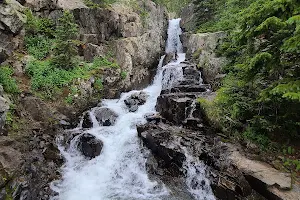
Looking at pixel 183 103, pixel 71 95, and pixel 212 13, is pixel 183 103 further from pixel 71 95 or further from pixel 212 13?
pixel 212 13

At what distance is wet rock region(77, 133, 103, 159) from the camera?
11.6 meters

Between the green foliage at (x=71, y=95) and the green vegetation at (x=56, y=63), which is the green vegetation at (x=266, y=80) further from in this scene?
the green vegetation at (x=56, y=63)

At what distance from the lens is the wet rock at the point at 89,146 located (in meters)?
11.6

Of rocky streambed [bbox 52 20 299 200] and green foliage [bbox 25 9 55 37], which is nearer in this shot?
rocky streambed [bbox 52 20 299 200]

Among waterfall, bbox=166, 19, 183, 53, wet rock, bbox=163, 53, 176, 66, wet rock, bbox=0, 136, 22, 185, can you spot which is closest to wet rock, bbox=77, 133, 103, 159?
wet rock, bbox=0, 136, 22, 185

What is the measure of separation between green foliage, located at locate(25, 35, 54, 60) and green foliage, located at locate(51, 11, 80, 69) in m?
1.06

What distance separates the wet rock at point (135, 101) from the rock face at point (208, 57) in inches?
189

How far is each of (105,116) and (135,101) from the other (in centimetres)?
285

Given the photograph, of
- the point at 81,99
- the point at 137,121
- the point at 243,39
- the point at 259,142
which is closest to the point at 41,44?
the point at 81,99

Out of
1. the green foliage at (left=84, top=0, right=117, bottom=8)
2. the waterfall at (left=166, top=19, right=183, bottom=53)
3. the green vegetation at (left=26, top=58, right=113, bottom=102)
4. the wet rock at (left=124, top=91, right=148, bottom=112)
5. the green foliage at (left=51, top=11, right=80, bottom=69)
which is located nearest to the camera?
the green vegetation at (left=26, top=58, right=113, bottom=102)

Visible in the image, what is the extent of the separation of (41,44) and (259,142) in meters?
14.4

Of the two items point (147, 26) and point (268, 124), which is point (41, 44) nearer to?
point (147, 26)

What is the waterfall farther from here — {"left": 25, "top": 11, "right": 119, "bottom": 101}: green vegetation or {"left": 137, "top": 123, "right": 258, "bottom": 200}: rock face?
{"left": 137, "top": 123, "right": 258, "bottom": 200}: rock face

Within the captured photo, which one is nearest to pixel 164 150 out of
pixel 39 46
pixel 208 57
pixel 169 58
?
pixel 208 57
